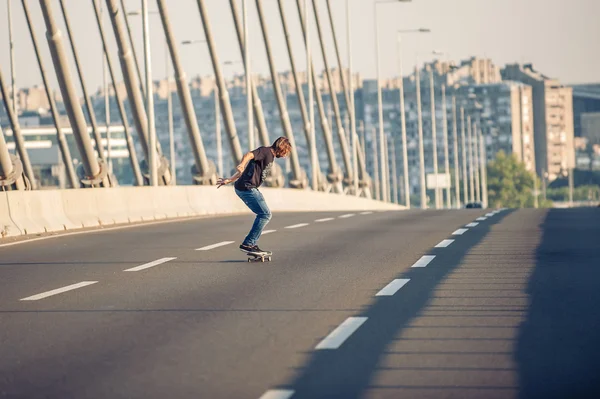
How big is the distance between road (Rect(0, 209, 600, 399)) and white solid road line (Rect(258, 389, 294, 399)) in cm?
1

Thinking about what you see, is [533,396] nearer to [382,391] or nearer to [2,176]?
[382,391]

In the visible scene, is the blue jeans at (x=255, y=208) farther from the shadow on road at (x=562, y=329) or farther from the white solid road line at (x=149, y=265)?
the shadow on road at (x=562, y=329)

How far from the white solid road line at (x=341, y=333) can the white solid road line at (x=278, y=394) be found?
1659mm

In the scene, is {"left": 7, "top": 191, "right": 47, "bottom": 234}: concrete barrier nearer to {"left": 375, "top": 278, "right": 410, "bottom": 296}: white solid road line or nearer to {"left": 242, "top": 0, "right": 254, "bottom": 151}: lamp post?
{"left": 375, "top": 278, "right": 410, "bottom": 296}: white solid road line

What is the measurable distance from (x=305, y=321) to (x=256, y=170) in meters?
6.27

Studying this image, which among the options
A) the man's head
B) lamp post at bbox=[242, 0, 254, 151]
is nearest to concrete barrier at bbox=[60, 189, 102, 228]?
the man's head

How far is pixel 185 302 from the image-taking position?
1262cm

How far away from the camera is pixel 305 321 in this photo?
11039mm

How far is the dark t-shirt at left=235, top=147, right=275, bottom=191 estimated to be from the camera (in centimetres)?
1691

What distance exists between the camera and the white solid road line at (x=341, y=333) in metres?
9.70

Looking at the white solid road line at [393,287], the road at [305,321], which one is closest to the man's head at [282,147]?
the road at [305,321]

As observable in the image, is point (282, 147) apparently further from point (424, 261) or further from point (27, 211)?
point (27, 211)

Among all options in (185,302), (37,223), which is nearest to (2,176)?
(37,223)

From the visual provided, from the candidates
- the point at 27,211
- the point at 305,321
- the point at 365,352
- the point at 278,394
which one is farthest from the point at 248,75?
the point at 278,394
